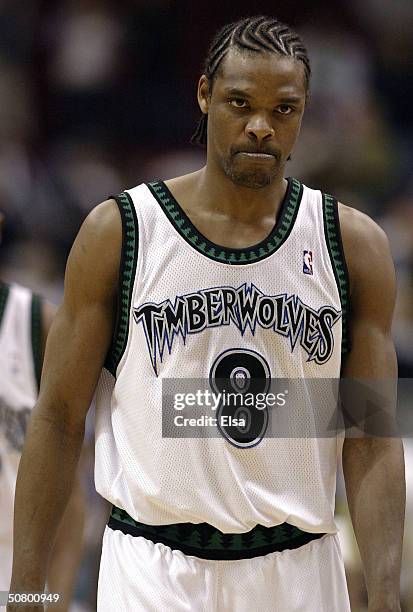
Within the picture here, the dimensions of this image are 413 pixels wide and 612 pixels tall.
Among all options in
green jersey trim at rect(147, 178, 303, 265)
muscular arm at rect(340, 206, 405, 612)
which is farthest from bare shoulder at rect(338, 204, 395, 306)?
green jersey trim at rect(147, 178, 303, 265)

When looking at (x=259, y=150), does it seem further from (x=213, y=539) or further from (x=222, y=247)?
(x=213, y=539)

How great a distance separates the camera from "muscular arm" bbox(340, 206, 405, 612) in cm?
301

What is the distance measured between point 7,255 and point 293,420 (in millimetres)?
3426

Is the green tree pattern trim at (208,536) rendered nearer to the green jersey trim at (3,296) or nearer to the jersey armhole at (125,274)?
the jersey armhole at (125,274)

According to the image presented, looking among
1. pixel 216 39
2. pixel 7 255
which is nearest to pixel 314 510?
pixel 216 39

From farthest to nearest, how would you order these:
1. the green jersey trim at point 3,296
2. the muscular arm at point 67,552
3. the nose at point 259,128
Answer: the green jersey trim at point 3,296 → the muscular arm at point 67,552 → the nose at point 259,128

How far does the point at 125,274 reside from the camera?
2980mm

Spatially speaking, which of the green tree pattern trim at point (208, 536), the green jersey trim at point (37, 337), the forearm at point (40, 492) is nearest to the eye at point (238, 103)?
the forearm at point (40, 492)

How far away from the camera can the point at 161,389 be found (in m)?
2.97

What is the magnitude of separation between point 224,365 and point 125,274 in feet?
1.13

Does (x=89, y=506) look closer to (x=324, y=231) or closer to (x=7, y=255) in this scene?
(x=7, y=255)

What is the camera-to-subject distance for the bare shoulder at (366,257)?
307cm

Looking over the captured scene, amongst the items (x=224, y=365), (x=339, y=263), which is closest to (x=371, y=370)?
(x=339, y=263)

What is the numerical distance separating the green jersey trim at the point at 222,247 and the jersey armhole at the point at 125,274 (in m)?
0.10
